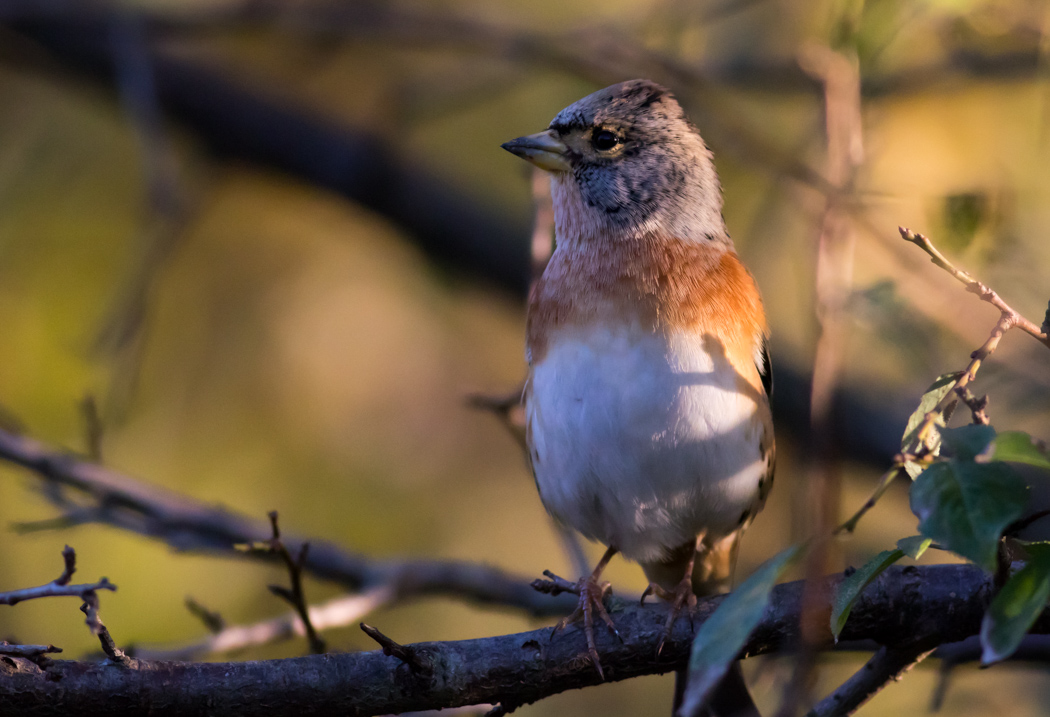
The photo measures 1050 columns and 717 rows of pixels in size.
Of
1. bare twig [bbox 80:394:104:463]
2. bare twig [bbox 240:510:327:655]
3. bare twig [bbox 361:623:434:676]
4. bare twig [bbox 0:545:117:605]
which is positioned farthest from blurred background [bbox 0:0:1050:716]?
bare twig [bbox 361:623:434:676]

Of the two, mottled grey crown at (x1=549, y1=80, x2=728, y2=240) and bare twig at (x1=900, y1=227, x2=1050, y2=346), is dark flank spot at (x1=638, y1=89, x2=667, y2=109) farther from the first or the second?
bare twig at (x1=900, y1=227, x2=1050, y2=346)

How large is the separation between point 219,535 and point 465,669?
192cm

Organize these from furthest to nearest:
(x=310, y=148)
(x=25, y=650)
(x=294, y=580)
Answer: (x=310, y=148), (x=294, y=580), (x=25, y=650)

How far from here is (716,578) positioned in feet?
12.2

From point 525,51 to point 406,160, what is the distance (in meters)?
1.54

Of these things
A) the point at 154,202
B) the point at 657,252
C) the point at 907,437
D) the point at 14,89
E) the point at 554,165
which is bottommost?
the point at 907,437

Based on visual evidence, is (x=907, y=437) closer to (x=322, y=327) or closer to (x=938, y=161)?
(x=938, y=161)

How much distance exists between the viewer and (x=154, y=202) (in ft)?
Result: 12.9

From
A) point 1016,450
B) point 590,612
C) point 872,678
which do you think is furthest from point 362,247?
point 1016,450

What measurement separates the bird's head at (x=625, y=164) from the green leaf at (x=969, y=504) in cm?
196

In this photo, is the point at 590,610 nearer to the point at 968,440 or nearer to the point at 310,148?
the point at 968,440

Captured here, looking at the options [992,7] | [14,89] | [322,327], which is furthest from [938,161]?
[14,89]

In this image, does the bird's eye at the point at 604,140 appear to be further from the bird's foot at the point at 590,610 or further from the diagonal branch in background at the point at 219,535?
the diagonal branch in background at the point at 219,535

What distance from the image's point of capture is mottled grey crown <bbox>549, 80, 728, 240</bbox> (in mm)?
3461
